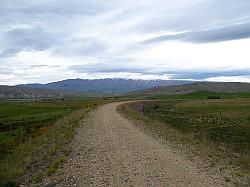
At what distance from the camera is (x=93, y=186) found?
1354 centimetres

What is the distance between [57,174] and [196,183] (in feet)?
17.1

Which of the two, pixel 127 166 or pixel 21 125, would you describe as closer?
pixel 127 166

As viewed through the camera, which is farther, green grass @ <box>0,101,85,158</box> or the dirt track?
green grass @ <box>0,101,85,158</box>

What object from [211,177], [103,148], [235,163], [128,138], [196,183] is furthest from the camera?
[128,138]

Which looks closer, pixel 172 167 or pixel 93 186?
pixel 93 186

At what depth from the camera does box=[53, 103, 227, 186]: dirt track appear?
1388 cm

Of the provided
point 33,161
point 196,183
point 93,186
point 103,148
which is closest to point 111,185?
point 93,186

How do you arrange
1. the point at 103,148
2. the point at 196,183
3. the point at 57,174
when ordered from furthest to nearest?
the point at 103,148
the point at 57,174
the point at 196,183

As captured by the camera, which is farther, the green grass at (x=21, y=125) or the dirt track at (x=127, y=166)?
the green grass at (x=21, y=125)

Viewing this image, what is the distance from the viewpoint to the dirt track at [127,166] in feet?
45.5

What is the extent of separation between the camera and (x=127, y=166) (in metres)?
16.2

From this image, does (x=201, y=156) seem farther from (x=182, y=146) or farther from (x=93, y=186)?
(x=93, y=186)

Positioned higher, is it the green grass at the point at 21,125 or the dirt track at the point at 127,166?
the dirt track at the point at 127,166

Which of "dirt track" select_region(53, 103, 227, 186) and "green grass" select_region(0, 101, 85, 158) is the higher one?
"dirt track" select_region(53, 103, 227, 186)
